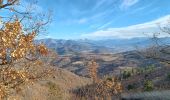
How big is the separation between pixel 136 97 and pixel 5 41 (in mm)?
26021

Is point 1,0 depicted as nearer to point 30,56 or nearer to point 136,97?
point 30,56

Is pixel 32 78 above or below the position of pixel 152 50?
below

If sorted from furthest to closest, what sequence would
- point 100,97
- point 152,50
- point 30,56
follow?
point 100,97 → point 152,50 → point 30,56

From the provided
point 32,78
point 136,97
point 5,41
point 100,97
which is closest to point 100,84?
point 100,97

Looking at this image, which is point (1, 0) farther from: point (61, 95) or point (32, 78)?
point (61, 95)

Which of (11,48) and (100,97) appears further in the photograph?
(100,97)

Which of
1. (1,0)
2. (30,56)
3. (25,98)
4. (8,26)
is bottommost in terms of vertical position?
(25,98)

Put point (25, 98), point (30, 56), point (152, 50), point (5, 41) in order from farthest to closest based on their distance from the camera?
1. point (25, 98)
2. point (152, 50)
3. point (30, 56)
4. point (5, 41)

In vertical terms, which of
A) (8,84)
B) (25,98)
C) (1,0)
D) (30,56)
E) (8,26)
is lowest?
(25,98)

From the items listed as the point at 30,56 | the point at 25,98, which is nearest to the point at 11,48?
the point at 30,56

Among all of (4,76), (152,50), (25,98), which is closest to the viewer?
(4,76)

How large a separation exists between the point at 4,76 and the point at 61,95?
2114 cm

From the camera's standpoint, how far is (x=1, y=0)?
2327cm

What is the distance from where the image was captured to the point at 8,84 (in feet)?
77.7
